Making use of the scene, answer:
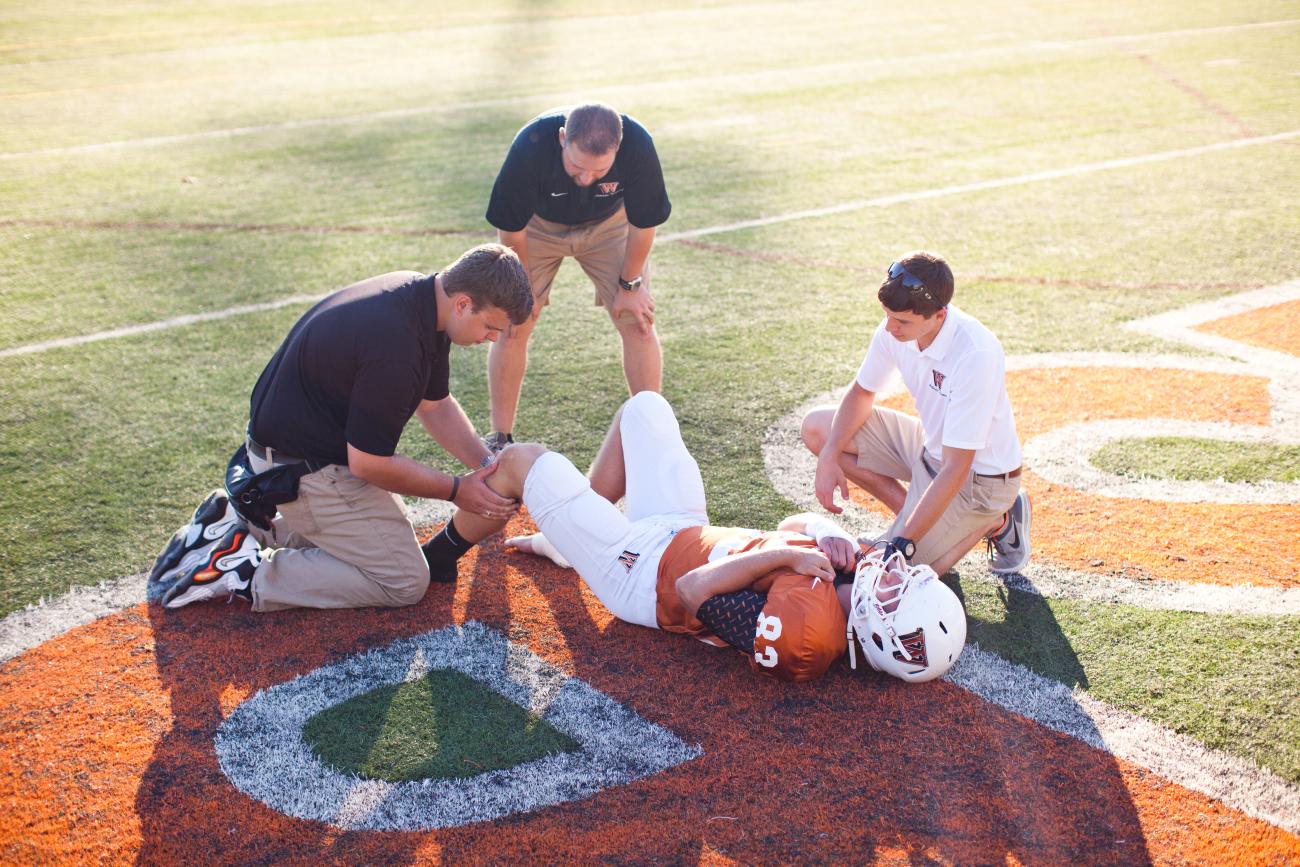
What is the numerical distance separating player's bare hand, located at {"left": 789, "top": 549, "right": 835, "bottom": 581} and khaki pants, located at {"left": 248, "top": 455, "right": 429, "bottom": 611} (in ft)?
5.17

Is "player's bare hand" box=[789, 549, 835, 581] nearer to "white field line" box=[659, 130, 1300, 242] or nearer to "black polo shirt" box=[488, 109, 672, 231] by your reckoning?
"black polo shirt" box=[488, 109, 672, 231]

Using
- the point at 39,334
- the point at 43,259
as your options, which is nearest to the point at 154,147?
the point at 43,259

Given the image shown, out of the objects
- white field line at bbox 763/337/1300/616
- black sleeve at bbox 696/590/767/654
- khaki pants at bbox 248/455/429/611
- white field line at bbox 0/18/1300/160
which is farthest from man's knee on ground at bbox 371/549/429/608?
white field line at bbox 0/18/1300/160

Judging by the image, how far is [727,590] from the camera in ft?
13.0

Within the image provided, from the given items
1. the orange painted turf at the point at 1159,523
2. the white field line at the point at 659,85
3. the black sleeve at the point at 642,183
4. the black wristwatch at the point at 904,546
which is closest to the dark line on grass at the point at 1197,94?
the white field line at the point at 659,85

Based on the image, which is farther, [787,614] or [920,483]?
[920,483]

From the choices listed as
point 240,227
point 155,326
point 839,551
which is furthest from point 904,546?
point 240,227

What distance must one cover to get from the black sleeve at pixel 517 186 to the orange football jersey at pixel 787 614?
2.21 metres

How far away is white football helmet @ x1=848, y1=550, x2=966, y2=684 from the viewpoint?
12.3 ft

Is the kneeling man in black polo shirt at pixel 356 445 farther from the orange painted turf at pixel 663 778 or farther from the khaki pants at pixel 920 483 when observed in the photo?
the khaki pants at pixel 920 483

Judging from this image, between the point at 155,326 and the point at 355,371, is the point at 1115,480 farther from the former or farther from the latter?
the point at 155,326

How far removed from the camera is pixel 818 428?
16.8ft

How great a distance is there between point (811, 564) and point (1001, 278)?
5050mm

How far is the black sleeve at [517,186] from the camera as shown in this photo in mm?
5453
